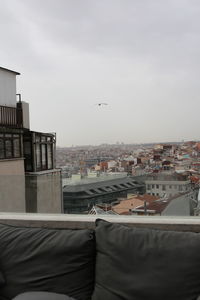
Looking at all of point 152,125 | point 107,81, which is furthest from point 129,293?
point 107,81

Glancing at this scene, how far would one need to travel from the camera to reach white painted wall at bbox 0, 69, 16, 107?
13.6 ft

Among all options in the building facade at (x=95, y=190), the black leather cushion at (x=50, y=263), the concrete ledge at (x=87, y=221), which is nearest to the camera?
the black leather cushion at (x=50, y=263)

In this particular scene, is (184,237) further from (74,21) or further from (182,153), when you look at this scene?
(74,21)

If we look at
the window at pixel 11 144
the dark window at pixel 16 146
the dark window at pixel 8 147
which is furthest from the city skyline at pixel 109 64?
the dark window at pixel 16 146

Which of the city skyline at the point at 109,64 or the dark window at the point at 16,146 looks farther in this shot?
the dark window at the point at 16,146

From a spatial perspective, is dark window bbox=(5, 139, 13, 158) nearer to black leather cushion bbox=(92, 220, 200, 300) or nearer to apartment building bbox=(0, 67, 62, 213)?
apartment building bbox=(0, 67, 62, 213)

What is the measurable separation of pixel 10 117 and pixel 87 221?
3809mm

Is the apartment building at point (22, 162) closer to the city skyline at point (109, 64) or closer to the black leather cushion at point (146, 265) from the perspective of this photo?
the city skyline at point (109, 64)

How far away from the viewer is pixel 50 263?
1764 millimetres

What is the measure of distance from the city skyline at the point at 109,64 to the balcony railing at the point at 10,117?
162 centimetres

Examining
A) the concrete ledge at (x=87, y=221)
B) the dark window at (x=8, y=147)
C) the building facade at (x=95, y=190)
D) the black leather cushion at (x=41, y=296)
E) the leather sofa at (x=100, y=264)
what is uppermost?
the dark window at (x=8, y=147)

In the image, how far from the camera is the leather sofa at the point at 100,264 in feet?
5.04

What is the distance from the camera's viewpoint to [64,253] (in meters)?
1.76

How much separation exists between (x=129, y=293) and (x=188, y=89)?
2.12 metres
